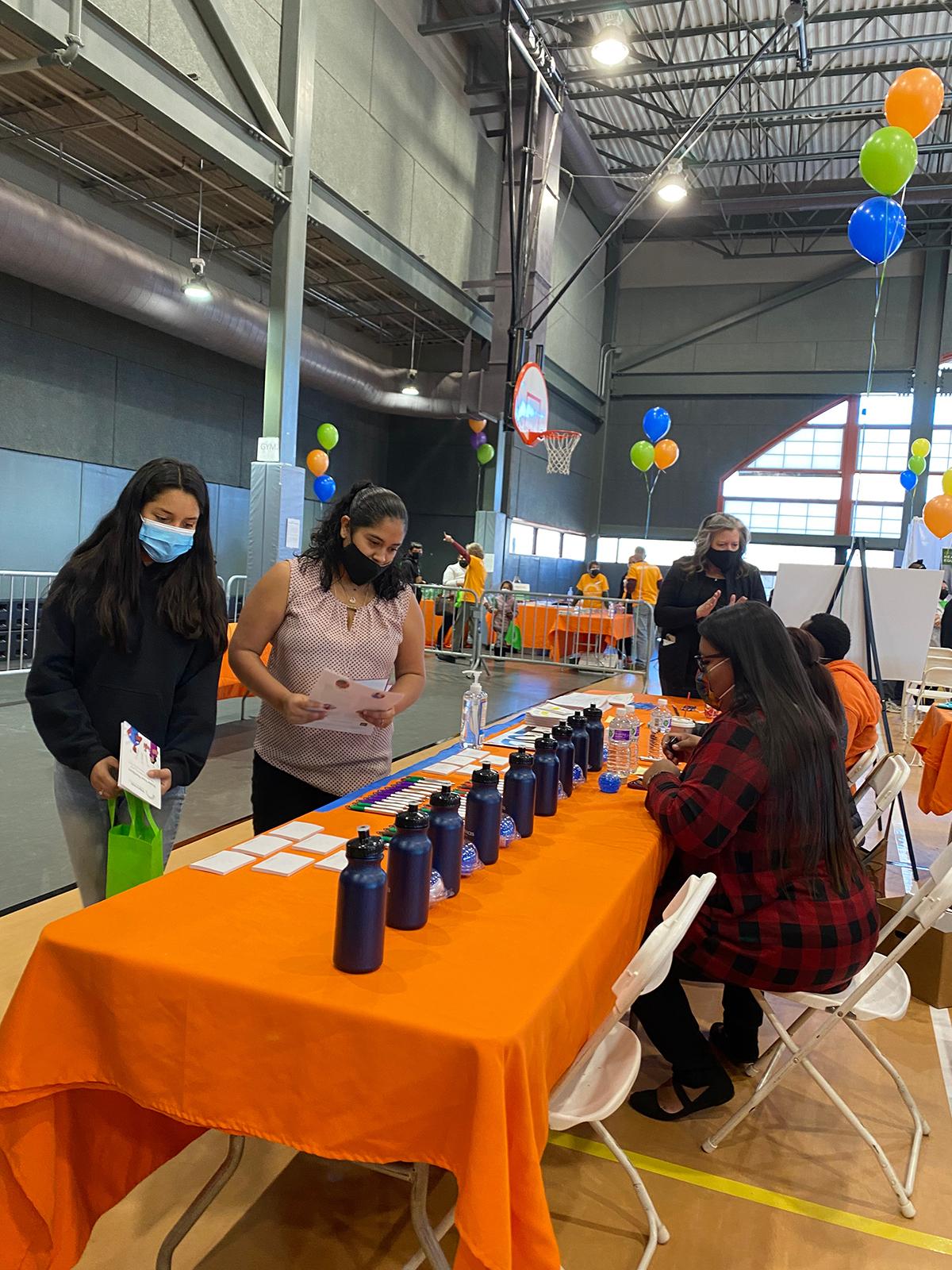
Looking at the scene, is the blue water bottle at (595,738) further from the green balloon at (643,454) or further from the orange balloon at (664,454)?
the orange balloon at (664,454)

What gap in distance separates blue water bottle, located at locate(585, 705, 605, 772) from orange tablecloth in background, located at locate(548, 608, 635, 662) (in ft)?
26.0

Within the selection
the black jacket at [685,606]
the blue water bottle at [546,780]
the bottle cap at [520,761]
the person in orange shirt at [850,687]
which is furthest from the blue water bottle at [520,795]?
the black jacket at [685,606]

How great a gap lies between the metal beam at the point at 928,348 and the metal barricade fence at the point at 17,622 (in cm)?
1442

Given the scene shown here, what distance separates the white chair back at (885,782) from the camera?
282cm

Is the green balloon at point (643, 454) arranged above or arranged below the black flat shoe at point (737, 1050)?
above

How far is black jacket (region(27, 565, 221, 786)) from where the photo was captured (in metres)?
1.91

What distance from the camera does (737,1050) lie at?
8.44 ft

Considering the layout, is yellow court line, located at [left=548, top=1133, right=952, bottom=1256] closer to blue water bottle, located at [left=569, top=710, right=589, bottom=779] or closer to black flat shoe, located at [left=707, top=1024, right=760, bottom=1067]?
black flat shoe, located at [left=707, top=1024, right=760, bottom=1067]

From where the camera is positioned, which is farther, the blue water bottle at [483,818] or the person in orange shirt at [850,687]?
the person in orange shirt at [850,687]

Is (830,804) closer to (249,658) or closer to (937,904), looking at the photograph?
(937,904)

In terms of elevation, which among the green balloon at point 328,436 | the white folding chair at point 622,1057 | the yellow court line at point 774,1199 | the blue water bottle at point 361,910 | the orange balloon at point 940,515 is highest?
the green balloon at point 328,436

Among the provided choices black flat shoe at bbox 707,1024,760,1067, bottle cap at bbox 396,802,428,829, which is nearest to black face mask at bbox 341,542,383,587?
bottle cap at bbox 396,802,428,829

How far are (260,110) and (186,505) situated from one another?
6.58 meters

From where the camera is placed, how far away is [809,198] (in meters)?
14.3
